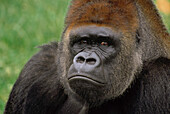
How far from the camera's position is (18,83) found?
7.19 m

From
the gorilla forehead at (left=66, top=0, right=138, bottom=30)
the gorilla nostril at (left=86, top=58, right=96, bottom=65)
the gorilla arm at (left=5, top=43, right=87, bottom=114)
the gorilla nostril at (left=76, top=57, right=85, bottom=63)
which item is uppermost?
the gorilla forehead at (left=66, top=0, right=138, bottom=30)

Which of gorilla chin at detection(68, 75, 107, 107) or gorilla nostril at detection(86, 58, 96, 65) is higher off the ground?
gorilla nostril at detection(86, 58, 96, 65)

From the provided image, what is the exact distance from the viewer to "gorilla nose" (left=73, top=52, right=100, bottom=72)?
5.59 m

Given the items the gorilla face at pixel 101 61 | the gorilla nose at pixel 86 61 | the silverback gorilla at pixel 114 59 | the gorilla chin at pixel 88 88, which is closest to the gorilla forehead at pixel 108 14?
the silverback gorilla at pixel 114 59

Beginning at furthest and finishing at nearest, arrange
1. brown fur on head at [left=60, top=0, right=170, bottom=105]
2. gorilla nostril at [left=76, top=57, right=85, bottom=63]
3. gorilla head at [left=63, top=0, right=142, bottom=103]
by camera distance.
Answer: brown fur on head at [left=60, top=0, right=170, bottom=105] → gorilla head at [left=63, top=0, right=142, bottom=103] → gorilla nostril at [left=76, top=57, right=85, bottom=63]

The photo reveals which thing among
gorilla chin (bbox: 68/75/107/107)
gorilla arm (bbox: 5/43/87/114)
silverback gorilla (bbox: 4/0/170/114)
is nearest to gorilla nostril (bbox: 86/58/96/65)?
silverback gorilla (bbox: 4/0/170/114)

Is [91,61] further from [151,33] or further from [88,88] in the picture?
[151,33]

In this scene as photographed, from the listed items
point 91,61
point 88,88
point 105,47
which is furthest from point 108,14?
point 88,88

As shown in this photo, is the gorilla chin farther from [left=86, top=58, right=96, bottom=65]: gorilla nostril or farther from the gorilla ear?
the gorilla ear

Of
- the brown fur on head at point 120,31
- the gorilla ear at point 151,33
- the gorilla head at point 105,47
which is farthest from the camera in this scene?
the gorilla ear at point 151,33

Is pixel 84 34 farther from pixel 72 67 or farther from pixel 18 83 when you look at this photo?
pixel 18 83

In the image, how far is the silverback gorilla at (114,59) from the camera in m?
5.84

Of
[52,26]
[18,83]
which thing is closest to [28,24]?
[52,26]

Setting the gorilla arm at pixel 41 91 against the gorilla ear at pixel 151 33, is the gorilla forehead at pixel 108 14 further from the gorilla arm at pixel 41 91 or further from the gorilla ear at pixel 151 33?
the gorilla arm at pixel 41 91
